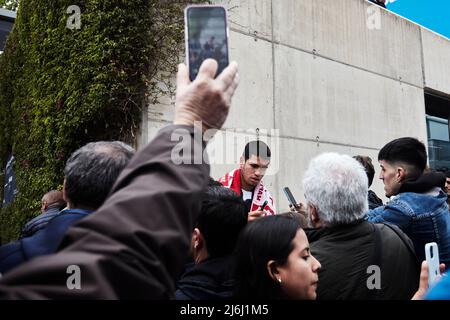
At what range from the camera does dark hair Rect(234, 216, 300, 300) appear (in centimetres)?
185

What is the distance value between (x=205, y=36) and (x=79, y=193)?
0.87 m

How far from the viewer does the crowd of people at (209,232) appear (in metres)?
0.86

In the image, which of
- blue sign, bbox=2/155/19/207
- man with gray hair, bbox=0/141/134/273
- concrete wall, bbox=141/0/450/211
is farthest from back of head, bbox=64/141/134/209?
blue sign, bbox=2/155/19/207

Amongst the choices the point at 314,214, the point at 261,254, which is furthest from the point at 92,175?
the point at 314,214

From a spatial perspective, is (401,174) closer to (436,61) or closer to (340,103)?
(340,103)

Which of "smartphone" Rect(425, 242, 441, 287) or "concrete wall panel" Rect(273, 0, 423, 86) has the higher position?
"concrete wall panel" Rect(273, 0, 423, 86)

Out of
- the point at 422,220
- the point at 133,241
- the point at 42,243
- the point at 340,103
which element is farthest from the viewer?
the point at 340,103

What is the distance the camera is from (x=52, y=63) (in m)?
7.50

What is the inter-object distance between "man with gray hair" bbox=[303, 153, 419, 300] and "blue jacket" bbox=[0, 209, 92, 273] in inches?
44.3

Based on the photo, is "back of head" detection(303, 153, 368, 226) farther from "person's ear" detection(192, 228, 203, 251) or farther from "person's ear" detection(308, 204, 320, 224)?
"person's ear" detection(192, 228, 203, 251)

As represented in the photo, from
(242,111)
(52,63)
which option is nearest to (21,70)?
(52,63)

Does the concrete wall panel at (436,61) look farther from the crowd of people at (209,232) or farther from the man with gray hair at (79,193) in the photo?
the man with gray hair at (79,193)

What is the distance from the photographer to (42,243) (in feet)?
5.90
